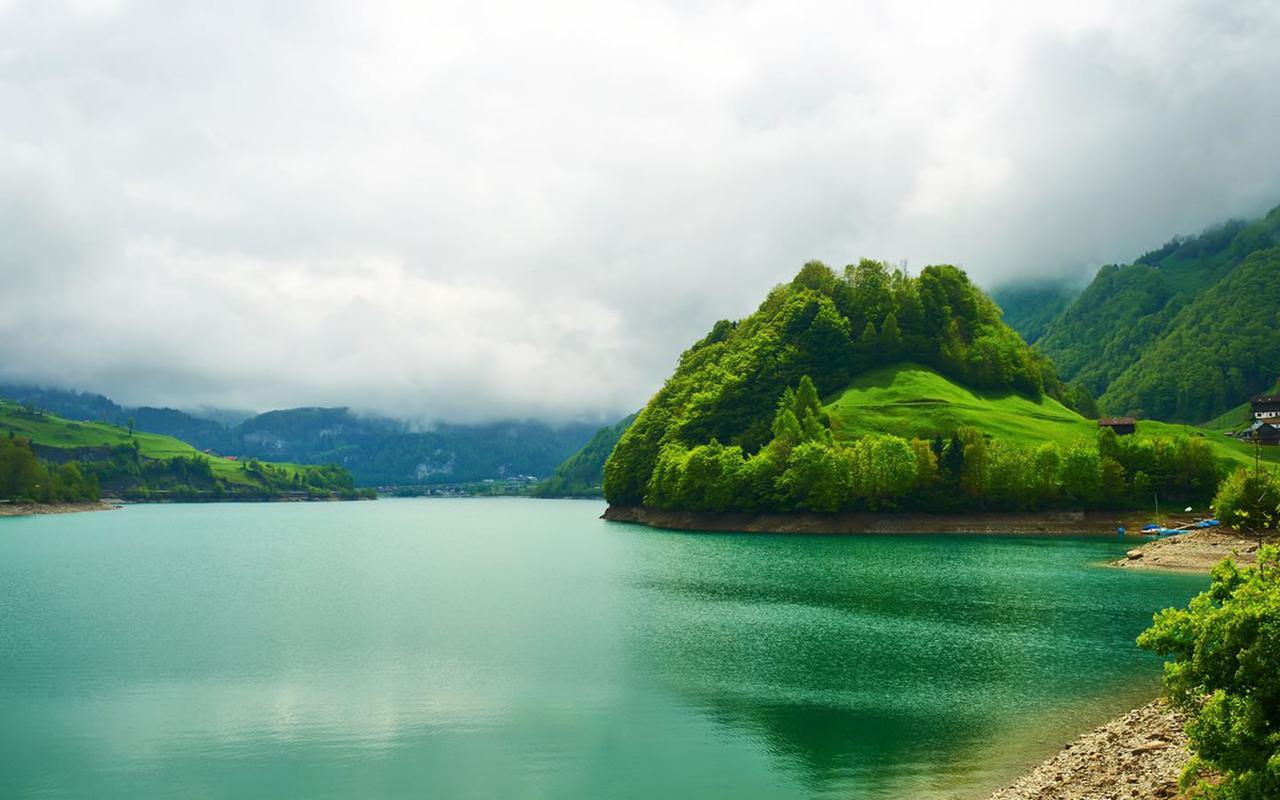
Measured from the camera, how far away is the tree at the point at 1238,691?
21016 millimetres

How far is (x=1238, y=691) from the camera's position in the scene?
22422 mm

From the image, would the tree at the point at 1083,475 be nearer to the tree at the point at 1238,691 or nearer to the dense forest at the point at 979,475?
the dense forest at the point at 979,475

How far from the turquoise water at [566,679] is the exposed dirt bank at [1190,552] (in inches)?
311

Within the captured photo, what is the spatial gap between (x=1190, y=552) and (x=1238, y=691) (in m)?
94.0

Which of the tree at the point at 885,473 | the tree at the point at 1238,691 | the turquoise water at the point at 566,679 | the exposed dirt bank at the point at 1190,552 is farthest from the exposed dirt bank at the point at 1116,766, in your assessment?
the tree at the point at 885,473

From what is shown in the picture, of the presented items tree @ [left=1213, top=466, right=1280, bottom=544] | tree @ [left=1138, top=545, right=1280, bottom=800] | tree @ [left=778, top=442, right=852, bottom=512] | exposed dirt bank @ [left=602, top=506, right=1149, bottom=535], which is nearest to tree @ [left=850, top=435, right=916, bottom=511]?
tree @ [left=778, top=442, right=852, bottom=512]

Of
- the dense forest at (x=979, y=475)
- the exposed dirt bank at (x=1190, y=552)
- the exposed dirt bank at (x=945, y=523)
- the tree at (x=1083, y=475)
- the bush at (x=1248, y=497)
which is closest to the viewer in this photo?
the exposed dirt bank at (x=1190, y=552)

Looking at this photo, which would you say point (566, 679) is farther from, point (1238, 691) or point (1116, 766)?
point (1238, 691)

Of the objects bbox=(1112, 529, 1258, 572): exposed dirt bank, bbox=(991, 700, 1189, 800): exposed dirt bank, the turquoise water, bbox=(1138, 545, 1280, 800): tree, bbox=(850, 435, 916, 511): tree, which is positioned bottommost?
the turquoise water

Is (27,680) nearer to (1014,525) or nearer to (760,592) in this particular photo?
(760,592)

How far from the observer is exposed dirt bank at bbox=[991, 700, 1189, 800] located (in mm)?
28484

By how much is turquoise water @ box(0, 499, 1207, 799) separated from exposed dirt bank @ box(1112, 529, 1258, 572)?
791cm

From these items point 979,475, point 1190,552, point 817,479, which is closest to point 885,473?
point 817,479

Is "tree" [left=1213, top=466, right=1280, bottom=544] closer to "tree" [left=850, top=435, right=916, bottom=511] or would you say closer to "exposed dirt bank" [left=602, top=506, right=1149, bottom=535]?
"exposed dirt bank" [left=602, top=506, right=1149, bottom=535]
